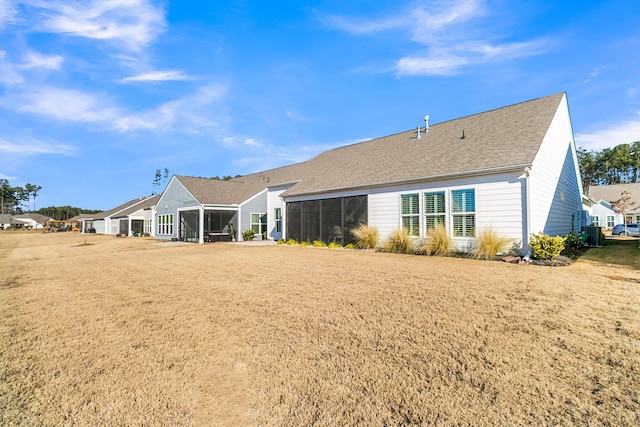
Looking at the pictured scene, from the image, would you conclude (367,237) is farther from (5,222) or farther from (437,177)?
(5,222)

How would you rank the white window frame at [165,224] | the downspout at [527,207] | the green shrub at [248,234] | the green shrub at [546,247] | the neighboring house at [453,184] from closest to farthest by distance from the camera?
the green shrub at [546,247]
the downspout at [527,207]
the neighboring house at [453,184]
the green shrub at [248,234]
the white window frame at [165,224]

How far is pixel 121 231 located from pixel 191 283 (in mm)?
39421

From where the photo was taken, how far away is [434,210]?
12.3 meters

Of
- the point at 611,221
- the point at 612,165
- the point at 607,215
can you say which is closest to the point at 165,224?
the point at 607,215

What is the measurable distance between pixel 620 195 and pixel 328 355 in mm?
54700

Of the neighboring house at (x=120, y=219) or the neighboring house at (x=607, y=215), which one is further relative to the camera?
the neighboring house at (x=120, y=219)

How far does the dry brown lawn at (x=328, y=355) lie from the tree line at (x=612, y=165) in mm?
66865

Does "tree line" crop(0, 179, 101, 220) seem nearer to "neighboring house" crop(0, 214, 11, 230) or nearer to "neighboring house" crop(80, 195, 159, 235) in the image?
"neighboring house" crop(0, 214, 11, 230)

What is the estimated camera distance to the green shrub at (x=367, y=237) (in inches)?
549

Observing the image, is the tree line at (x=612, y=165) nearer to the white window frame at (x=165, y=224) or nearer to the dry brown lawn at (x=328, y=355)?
the dry brown lawn at (x=328, y=355)

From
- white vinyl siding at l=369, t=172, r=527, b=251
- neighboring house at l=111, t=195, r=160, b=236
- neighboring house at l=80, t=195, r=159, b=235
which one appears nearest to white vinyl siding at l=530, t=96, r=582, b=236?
white vinyl siding at l=369, t=172, r=527, b=251

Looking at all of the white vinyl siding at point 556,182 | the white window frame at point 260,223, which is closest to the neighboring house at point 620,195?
the white vinyl siding at point 556,182

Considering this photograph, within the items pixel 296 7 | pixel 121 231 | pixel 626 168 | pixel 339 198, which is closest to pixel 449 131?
pixel 339 198

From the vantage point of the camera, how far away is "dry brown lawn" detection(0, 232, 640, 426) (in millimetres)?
2338
